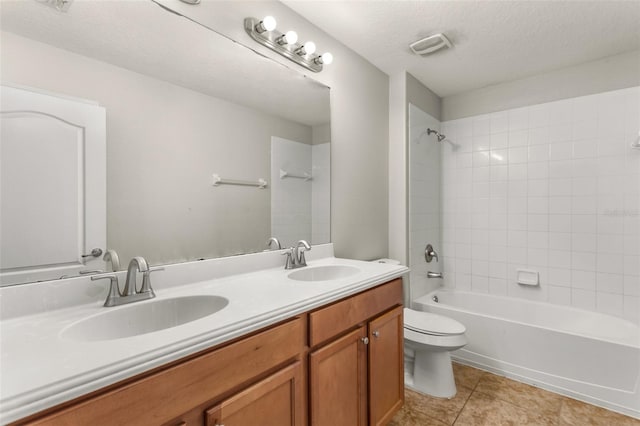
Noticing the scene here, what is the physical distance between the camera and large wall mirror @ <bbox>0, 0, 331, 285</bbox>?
3.24 ft

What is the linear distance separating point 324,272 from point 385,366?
0.55m

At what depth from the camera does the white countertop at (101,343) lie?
0.53 metres

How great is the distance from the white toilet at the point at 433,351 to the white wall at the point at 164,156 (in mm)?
1227

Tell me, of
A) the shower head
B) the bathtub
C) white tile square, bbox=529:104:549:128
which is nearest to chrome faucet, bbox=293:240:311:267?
the bathtub

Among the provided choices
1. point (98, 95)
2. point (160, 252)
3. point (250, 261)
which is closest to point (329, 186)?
point (250, 261)

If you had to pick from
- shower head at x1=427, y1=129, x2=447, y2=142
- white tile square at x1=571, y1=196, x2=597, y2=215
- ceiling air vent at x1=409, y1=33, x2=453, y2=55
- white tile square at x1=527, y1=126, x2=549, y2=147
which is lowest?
white tile square at x1=571, y1=196, x2=597, y2=215

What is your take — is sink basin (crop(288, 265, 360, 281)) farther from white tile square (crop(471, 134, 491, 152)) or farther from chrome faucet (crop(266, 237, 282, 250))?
white tile square (crop(471, 134, 491, 152))

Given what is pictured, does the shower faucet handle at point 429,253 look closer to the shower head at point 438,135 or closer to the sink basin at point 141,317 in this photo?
the shower head at point 438,135

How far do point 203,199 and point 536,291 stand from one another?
2.75 metres

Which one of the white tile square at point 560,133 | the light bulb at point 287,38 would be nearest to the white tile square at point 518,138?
the white tile square at point 560,133

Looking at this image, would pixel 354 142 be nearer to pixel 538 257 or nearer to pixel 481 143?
pixel 481 143

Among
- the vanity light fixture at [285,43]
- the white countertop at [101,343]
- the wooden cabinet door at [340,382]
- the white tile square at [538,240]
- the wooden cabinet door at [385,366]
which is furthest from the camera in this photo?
the white tile square at [538,240]

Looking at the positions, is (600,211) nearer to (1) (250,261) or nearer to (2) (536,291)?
(2) (536,291)

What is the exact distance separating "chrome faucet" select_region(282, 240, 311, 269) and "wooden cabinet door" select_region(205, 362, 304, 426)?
2.12ft
